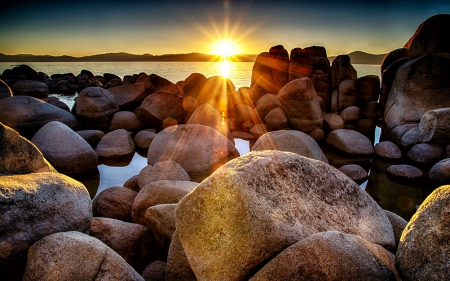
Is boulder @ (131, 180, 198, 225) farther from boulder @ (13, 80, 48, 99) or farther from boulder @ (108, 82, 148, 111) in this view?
boulder @ (13, 80, 48, 99)

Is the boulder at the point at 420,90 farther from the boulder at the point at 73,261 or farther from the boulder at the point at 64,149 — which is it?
the boulder at the point at 73,261

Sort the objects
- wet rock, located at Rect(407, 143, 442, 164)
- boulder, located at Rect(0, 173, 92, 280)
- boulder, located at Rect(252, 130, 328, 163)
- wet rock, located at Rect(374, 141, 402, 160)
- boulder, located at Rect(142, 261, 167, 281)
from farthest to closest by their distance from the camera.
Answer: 1. wet rock, located at Rect(374, 141, 402, 160)
2. wet rock, located at Rect(407, 143, 442, 164)
3. boulder, located at Rect(252, 130, 328, 163)
4. boulder, located at Rect(142, 261, 167, 281)
5. boulder, located at Rect(0, 173, 92, 280)

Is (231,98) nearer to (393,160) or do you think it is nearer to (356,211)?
(393,160)

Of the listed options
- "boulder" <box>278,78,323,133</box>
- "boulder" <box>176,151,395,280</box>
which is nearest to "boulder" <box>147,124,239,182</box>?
"boulder" <box>176,151,395,280</box>

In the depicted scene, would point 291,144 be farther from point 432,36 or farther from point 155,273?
point 432,36

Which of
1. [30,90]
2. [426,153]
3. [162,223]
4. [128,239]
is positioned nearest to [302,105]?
[426,153]

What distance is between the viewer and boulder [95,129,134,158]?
809 cm

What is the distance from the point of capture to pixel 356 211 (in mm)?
2576

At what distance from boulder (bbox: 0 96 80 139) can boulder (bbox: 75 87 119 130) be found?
1284 mm

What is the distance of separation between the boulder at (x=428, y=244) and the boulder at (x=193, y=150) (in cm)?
477

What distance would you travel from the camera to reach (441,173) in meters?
6.42

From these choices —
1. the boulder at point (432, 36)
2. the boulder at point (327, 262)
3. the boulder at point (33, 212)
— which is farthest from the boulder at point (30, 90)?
the boulder at point (327, 262)

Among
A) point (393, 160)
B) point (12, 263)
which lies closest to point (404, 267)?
point (12, 263)

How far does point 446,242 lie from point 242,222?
116 cm
